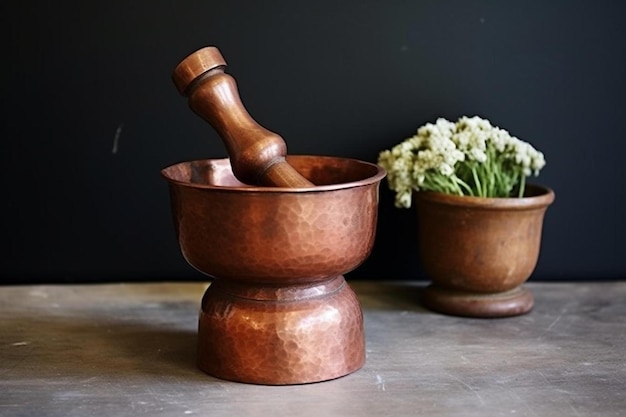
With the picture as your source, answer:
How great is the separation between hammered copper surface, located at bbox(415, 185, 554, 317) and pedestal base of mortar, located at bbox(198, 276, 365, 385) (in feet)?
0.91

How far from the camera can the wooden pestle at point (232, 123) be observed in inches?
45.2

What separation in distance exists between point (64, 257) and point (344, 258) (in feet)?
1.96

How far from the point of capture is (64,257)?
1522 mm

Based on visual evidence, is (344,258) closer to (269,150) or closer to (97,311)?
(269,150)

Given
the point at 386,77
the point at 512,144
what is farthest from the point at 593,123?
the point at 386,77

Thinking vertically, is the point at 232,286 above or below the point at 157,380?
above

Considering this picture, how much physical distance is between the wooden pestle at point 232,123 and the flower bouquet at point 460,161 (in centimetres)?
27

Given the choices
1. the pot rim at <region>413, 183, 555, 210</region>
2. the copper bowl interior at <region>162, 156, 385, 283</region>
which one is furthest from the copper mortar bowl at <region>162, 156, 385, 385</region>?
the pot rim at <region>413, 183, 555, 210</region>

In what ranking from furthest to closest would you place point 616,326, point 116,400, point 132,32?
point 132,32
point 616,326
point 116,400

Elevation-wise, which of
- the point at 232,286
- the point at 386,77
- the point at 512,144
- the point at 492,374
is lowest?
the point at 492,374

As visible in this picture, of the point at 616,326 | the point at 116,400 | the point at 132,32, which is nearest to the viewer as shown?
the point at 116,400

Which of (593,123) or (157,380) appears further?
(593,123)

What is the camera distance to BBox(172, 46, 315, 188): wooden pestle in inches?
45.2

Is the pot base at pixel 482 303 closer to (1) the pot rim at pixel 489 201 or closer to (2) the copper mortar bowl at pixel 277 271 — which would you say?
(1) the pot rim at pixel 489 201
